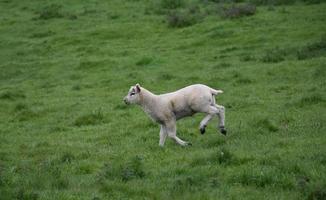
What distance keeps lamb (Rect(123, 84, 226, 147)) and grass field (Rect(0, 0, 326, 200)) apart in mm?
388

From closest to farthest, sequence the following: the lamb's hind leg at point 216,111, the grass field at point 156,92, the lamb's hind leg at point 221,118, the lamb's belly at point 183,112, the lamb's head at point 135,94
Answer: the grass field at point 156,92 < the lamb's hind leg at point 216,111 < the lamb's hind leg at point 221,118 < the lamb's belly at point 183,112 < the lamb's head at point 135,94

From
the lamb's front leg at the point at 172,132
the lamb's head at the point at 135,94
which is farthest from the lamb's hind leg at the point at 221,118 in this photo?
the lamb's head at the point at 135,94

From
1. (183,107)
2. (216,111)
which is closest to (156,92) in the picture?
(183,107)

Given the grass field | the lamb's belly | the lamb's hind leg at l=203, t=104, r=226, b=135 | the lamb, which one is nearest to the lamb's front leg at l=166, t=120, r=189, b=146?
the lamb

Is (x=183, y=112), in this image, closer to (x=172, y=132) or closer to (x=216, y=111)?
(x=172, y=132)

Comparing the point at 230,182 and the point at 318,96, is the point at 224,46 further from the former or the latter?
the point at 230,182

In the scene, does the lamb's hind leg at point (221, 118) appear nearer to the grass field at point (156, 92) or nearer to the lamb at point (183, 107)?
the lamb at point (183, 107)

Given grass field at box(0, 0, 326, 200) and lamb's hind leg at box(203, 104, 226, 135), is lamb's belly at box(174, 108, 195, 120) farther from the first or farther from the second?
grass field at box(0, 0, 326, 200)

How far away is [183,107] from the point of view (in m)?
14.1

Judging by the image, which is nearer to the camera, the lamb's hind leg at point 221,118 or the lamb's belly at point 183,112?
the lamb's hind leg at point 221,118

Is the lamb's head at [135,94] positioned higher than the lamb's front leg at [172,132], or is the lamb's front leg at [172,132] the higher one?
the lamb's head at [135,94]

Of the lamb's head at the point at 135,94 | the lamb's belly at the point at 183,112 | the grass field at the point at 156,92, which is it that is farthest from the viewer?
the lamb's head at the point at 135,94

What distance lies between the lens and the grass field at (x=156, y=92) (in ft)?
35.4

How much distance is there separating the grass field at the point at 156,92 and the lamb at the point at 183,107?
39 cm
